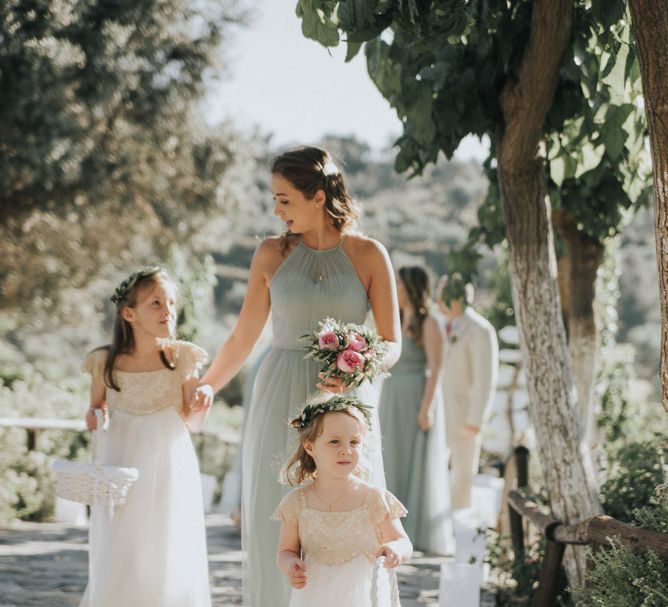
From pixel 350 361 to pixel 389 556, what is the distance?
715 millimetres

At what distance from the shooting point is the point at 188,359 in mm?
4848

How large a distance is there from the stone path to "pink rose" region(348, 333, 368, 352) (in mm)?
2753

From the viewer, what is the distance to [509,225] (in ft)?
17.4

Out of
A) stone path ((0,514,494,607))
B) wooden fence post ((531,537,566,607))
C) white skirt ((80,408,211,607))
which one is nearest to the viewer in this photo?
white skirt ((80,408,211,607))

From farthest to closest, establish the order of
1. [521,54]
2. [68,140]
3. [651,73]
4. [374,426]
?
[68,140] → [521,54] → [374,426] → [651,73]

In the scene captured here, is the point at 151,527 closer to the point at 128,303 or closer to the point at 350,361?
the point at 128,303

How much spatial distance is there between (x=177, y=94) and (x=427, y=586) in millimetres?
9947

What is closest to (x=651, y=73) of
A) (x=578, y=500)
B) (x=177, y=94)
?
(x=578, y=500)

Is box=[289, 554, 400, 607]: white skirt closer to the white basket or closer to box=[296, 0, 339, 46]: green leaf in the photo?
the white basket

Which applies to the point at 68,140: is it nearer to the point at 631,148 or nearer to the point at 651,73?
the point at 631,148

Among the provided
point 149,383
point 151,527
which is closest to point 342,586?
point 151,527

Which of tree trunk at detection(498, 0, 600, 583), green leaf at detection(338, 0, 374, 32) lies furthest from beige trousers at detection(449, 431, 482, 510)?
green leaf at detection(338, 0, 374, 32)

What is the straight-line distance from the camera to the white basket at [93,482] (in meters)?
4.25

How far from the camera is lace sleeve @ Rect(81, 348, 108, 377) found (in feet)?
15.6
